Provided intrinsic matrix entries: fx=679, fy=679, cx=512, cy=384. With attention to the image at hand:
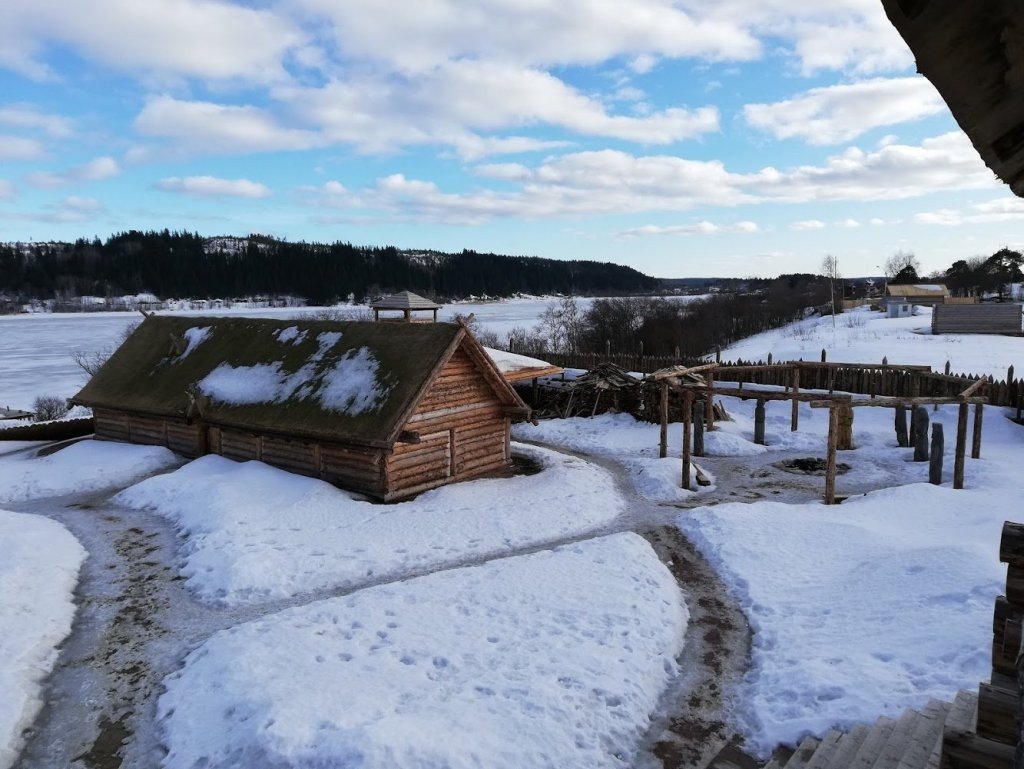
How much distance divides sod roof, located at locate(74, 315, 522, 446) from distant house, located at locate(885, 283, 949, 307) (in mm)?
64389

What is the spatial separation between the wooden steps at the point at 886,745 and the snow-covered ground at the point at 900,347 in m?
26.6

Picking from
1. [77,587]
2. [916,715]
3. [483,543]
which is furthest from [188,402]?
[916,715]

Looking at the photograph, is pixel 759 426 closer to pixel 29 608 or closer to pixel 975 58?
Answer: pixel 29 608

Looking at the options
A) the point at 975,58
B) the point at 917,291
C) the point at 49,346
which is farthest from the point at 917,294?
the point at 49,346

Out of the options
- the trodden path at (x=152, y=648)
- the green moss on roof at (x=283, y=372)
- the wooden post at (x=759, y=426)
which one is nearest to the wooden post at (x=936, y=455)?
the wooden post at (x=759, y=426)

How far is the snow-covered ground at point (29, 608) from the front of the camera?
8.70 metres

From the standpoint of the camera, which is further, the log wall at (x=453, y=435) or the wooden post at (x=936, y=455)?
the wooden post at (x=936, y=455)

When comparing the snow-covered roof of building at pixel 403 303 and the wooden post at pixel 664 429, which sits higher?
the snow-covered roof of building at pixel 403 303

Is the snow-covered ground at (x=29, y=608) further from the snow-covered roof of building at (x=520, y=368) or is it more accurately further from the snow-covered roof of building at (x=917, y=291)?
the snow-covered roof of building at (x=917, y=291)

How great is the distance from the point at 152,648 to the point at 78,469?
11976mm

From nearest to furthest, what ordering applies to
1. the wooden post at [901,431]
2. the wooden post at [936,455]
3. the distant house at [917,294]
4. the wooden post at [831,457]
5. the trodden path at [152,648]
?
the trodden path at [152,648] → the wooden post at [831,457] → the wooden post at [936,455] → the wooden post at [901,431] → the distant house at [917,294]

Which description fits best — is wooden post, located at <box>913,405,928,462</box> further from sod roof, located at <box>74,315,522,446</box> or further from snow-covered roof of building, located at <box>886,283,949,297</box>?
snow-covered roof of building, located at <box>886,283,949,297</box>

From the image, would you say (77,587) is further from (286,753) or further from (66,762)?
(286,753)

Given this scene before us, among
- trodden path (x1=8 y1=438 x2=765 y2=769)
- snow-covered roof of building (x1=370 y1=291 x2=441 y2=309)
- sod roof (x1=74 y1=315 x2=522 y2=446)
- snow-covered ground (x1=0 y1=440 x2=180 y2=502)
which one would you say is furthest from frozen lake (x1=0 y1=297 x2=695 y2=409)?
trodden path (x1=8 y1=438 x2=765 y2=769)
